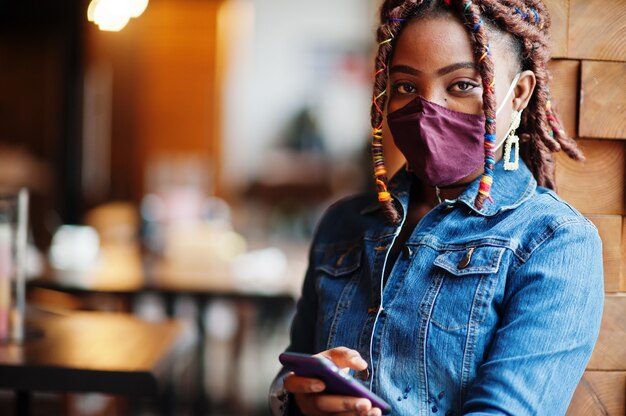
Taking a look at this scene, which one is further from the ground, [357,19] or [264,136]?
[357,19]

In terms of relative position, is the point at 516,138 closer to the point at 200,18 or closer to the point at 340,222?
the point at 340,222

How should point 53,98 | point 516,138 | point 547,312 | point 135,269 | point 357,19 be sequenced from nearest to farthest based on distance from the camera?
point 547,312 → point 516,138 → point 135,269 → point 53,98 → point 357,19

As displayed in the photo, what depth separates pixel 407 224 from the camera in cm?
141

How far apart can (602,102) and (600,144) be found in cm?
9

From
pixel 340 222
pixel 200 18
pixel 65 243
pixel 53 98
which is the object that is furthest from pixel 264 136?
pixel 340 222

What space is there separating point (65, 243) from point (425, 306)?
273cm

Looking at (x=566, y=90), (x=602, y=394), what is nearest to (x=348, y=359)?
(x=602, y=394)

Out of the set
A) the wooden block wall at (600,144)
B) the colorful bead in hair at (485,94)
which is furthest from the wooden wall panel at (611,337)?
the colorful bead in hair at (485,94)

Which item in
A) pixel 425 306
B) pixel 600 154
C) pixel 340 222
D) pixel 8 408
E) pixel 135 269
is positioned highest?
pixel 600 154

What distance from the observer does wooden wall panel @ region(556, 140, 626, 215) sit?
149 centimetres

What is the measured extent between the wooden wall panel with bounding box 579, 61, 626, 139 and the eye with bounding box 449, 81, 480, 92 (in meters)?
0.33

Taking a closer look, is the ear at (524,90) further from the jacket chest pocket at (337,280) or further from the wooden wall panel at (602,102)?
the jacket chest pocket at (337,280)

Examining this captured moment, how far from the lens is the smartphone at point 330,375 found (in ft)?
3.65

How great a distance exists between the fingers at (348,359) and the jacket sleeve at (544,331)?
0.17 m
